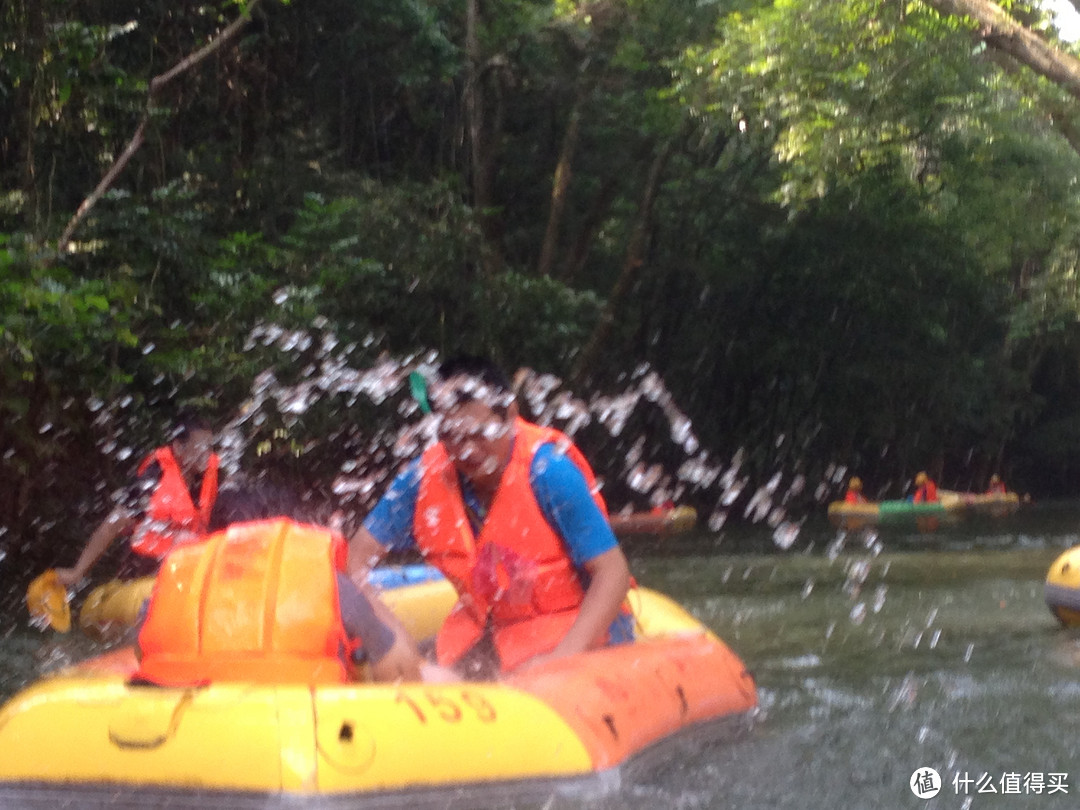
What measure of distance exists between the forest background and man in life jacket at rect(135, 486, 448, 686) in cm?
563

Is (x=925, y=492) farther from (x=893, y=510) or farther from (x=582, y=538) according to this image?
(x=582, y=538)

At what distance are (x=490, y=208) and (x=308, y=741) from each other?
45.7 ft

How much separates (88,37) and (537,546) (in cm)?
735

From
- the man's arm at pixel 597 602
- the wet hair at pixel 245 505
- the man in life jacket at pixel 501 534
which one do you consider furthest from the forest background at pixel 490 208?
the man's arm at pixel 597 602

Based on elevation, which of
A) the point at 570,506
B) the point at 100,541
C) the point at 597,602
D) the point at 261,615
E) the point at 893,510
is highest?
the point at 261,615

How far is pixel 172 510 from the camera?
21.5 ft

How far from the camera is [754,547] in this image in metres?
15.7

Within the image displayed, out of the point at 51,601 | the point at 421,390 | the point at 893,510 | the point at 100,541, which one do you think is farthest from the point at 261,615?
the point at 893,510

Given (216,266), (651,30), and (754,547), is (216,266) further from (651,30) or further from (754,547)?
(651,30)

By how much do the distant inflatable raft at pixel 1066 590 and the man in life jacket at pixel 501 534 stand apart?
13.2 feet

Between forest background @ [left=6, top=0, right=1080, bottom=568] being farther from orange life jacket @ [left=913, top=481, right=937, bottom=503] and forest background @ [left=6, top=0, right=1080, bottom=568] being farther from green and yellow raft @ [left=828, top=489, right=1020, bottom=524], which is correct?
orange life jacket @ [left=913, top=481, right=937, bottom=503]

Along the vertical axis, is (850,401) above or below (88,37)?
below

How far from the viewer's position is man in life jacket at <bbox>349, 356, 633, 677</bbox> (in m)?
4.18

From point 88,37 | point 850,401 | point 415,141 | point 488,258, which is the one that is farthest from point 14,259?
point 850,401
